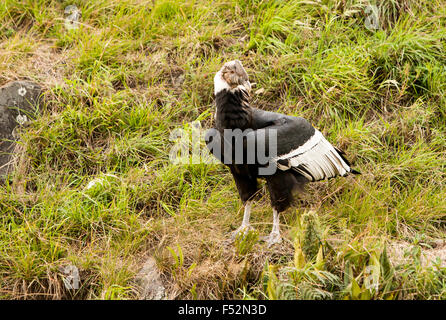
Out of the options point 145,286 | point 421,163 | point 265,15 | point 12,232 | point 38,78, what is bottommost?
point 145,286

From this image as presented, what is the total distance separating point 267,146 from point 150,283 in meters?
1.23

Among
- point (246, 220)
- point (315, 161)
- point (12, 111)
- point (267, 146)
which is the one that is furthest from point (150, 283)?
point (12, 111)

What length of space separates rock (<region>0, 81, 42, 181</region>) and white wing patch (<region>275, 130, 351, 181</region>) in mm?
2431

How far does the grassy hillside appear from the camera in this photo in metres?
3.23

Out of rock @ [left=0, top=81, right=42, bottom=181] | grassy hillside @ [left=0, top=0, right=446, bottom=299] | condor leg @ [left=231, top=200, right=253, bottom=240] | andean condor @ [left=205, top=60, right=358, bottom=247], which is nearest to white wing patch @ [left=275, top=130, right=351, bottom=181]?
andean condor @ [left=205, top=60, right=358, bottom=247]

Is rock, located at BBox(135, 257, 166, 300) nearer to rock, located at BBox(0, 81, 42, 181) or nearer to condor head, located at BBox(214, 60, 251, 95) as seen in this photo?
condor head, located at BBox(214, 60, 251, 95)

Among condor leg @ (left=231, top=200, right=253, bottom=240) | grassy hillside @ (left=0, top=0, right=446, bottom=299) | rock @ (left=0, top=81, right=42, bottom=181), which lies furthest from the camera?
rock @ (left=0, top=81, right=42, bottom=181)

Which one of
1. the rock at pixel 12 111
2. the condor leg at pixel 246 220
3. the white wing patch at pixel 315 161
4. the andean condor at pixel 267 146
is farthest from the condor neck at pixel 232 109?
the rock at pixel 12 111

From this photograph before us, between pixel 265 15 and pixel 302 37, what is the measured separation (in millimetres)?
450

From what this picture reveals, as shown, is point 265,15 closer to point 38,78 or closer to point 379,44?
point 379,44

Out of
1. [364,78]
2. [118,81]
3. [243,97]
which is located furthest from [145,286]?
[364,78]

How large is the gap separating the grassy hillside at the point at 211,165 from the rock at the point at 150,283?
0.07 metres

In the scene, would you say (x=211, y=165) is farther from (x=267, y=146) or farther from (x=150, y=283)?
(x=150, y=283)

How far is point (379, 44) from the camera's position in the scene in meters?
4.85
